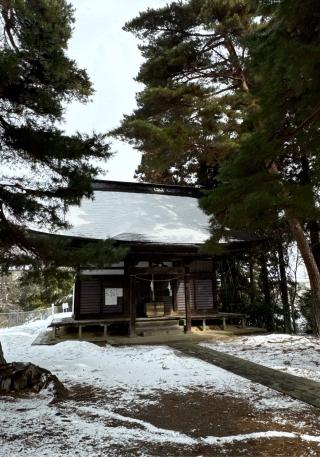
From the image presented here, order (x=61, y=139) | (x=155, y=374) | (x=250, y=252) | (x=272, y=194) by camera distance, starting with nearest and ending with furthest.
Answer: (x=272, y=194)
(x=61, y=139)
(x=155, y=374)
(x=250, y=252)

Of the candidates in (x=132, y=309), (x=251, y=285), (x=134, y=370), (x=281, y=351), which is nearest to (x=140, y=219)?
(x=132, y=309)

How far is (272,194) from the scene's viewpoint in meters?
4.07

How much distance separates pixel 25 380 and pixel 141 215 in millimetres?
10264

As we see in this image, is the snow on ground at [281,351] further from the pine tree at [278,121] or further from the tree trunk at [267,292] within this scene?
the tree trunk at [267,292]

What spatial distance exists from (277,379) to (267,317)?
968cm

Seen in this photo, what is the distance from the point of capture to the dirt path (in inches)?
203

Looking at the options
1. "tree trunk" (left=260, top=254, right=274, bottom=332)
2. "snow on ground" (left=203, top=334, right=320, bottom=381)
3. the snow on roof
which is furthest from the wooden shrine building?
"snow on ground" (left=203, top=334, right=320, bottom=381)

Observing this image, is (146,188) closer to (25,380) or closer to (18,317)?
(18,317)

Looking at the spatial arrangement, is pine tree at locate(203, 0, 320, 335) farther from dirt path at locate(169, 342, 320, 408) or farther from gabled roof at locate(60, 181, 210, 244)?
gabled roof at locate(60, 181, 210, 244)

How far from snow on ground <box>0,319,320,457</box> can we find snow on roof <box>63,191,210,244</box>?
5049 millimetres

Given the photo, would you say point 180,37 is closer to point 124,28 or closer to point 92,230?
point 124,28

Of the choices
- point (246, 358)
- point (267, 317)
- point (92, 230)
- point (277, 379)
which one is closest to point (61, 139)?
point (277, 379)

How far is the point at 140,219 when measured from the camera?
1441cm

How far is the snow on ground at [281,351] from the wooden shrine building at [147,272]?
2.94 m
